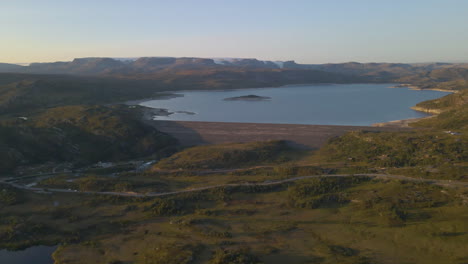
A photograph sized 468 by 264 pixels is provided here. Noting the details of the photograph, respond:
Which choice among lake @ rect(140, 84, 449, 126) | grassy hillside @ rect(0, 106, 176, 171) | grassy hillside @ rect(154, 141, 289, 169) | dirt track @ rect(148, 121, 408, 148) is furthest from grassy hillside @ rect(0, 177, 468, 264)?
lake @ rect(140, 84, 449, 126)

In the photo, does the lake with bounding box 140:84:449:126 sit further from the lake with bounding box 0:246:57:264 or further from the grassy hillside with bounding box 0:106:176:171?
the lake with bounding box 0:246:57:264

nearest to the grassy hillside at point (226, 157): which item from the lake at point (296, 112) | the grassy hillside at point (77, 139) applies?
the grassy hillside at point (77, 139)

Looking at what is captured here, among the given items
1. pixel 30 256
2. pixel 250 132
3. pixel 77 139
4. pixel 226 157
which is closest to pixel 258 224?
pixel 30 256

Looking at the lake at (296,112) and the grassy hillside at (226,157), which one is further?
the lake at (296,112)

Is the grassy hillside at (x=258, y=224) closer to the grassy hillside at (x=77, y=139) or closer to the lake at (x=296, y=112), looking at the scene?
the grassy hillside at (x=77, y=139)

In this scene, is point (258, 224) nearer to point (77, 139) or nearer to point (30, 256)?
point (30, 256)
